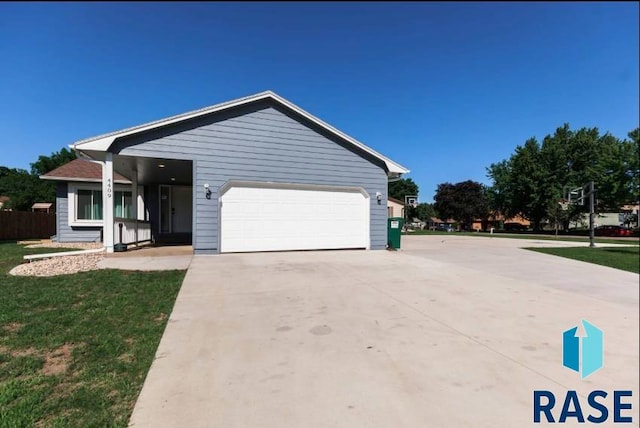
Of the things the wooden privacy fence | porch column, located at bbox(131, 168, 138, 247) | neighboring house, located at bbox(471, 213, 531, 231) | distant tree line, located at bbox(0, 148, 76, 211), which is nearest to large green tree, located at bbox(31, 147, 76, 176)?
distant tree line, located at bbox(0, 148, 76, 211)

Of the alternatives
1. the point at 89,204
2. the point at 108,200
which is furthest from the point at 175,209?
the point at 108,200

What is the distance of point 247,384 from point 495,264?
7.81 meters

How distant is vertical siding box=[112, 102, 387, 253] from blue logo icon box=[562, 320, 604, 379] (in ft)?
25.0

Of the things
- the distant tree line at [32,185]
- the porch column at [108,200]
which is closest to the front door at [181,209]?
the porch column at [108,200]

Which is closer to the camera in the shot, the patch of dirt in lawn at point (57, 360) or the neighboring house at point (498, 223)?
the patch of dirt in lawn at point (57, 360)

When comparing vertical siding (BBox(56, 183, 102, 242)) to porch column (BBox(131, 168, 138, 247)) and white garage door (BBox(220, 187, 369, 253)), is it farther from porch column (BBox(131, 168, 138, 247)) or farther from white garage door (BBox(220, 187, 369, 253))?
white garage door (BBox(220, 187, 369, 253))

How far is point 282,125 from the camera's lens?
10297 mm

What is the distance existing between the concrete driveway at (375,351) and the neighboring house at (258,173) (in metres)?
3.74

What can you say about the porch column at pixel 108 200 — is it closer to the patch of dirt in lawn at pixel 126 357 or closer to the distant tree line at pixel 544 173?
the patch of dirt in lawn at pixel 126 357

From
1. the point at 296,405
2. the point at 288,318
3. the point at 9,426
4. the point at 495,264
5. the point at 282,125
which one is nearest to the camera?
the point at 9,426

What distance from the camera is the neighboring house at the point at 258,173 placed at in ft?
29.9

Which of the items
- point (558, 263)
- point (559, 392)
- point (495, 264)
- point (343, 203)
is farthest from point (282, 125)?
point (559, 392)

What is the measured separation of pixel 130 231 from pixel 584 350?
11066 millimetres

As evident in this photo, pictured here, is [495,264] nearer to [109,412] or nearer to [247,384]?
[247,384]
